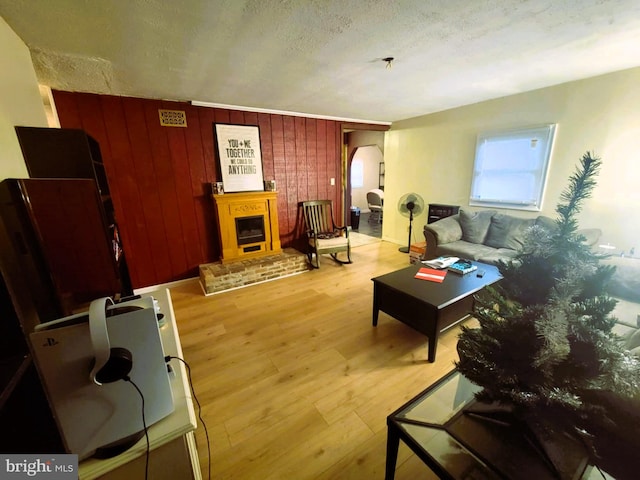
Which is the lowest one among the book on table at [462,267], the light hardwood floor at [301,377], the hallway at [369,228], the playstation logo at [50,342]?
the light hardwood floor at [301,377]

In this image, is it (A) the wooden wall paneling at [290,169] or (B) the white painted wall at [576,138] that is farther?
(A) the wooden wall paneling at [290,169]

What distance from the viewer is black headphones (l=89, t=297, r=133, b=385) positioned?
66 cm

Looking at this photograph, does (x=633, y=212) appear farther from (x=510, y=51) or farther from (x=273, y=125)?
(x=273, y=125)

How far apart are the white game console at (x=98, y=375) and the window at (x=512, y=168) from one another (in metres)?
4.14

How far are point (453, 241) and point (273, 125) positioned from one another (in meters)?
3.07

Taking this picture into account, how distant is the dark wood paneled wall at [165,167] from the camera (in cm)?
290

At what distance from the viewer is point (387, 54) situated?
201cm

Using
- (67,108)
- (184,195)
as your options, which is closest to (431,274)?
(184,195)

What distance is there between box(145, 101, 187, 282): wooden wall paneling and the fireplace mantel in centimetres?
52

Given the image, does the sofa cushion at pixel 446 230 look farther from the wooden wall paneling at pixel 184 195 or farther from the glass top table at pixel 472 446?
the wooden wall paneling at pixel 184 195

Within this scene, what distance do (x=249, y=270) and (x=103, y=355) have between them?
2794 mm

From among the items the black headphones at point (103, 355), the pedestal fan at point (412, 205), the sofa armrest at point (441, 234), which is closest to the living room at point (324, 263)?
the pedestal fan at point (412, 205)

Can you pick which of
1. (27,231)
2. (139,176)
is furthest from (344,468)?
(139,176)

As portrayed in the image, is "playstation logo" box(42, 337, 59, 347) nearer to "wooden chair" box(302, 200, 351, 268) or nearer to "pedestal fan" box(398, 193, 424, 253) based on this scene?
"wooden chair" box(302, 200, 351, 268)
